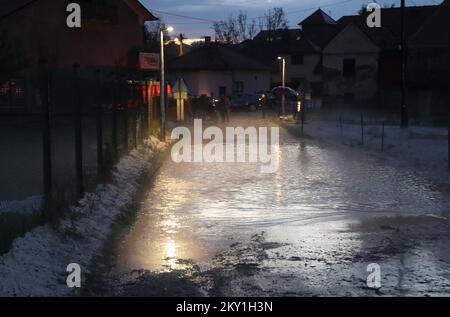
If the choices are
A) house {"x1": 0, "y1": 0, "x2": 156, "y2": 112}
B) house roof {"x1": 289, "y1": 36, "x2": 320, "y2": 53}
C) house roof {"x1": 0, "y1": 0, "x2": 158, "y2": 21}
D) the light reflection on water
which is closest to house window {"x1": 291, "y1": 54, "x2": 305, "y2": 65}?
house roof {"x1": 289, "y1": 36, "x2": 320, "y2": 53}

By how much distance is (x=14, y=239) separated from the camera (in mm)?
7566

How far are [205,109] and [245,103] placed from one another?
1600 centimetres

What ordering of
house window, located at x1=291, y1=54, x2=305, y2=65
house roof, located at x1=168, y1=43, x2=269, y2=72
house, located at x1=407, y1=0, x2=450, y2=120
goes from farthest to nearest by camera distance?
house window, located at x1=291, y1=54, x2=305, y2=65 < house roof, located at x1=168, y1=43, x2=269, y2=72 < house, located at x1=407, y1=0, x2=450, y2=120

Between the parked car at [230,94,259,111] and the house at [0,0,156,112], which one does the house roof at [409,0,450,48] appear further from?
the house at [0,0,156,112]

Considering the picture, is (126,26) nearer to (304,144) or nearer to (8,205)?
(304,144)

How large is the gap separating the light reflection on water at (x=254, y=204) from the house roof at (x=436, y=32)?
36.0m

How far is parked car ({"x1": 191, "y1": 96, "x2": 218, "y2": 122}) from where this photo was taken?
46.4 m

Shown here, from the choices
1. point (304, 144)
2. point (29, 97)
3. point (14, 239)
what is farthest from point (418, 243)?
point (304, 144)

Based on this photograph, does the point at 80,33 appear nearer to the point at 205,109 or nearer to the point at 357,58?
the point at 205,109

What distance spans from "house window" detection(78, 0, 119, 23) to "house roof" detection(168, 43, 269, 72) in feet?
91.8

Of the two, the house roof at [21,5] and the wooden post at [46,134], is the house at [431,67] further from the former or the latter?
the wooden post at [46,134]

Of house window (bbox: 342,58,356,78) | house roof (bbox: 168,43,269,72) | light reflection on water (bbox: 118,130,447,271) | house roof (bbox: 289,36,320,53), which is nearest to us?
light reflection on water (bbox: 118,130,447,271)

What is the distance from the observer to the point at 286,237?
9.75 m

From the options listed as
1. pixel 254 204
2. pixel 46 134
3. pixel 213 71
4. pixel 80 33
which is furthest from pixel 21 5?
pixel 213 71
